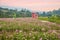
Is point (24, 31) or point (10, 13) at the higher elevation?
point (10, 13)

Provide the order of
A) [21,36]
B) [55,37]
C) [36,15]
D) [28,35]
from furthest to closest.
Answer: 1. [36,15]
2. [55,37]
3. [28,35]
4. [21,36]

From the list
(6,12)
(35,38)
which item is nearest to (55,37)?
(35,38)

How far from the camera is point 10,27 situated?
7.19 metres

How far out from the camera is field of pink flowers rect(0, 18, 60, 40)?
5646mm

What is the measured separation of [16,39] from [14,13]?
300 centimetres

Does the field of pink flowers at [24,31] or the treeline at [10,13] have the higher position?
the treeline at [10,13]

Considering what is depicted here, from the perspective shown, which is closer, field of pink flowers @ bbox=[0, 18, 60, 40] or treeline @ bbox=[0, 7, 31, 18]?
field of pink flowers @ bbox=[0, 18, 60, 40]

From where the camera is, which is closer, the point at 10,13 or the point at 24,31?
the point at 24,31

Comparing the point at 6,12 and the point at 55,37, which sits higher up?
the point at 6,12

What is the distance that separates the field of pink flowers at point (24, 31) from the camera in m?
5.65

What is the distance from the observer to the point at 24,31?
6.85 metres

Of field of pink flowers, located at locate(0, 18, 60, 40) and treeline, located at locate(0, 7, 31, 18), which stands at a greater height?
treeline, located at locate(0, 7, 31, 18)

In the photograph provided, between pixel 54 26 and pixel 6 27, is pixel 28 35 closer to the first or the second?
pixel 6 27

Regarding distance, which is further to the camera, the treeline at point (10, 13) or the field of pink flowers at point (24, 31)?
the treeline at point (10, 13)
